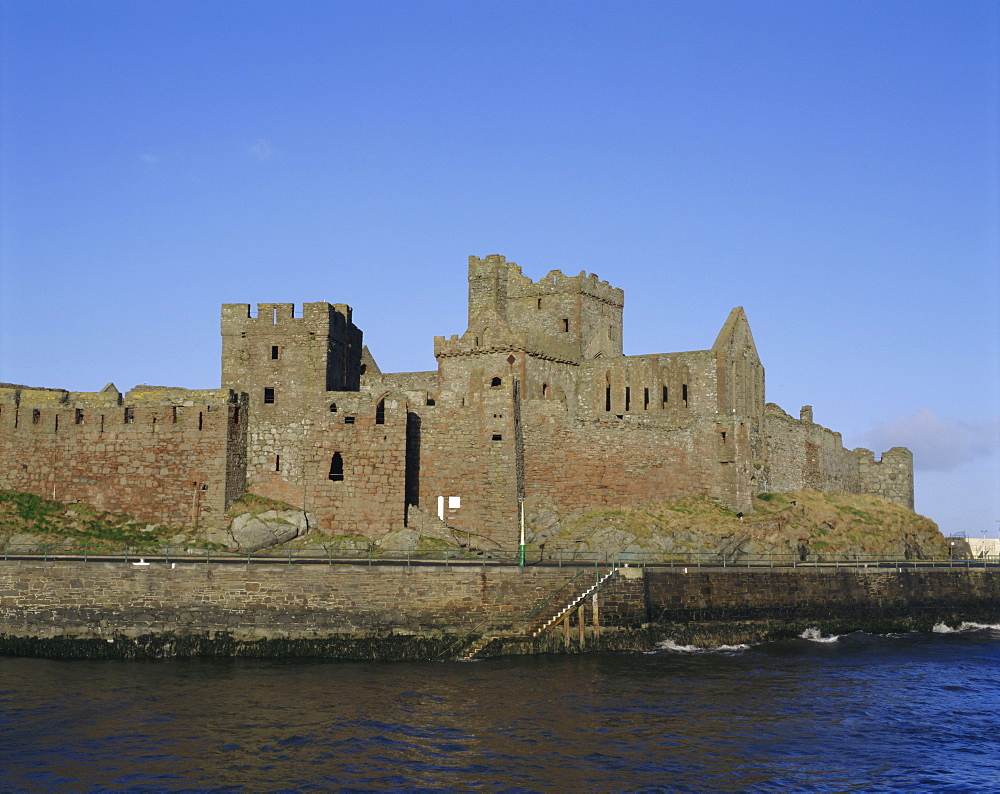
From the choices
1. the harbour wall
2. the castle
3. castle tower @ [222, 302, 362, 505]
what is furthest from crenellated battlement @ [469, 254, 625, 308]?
the harbour wall

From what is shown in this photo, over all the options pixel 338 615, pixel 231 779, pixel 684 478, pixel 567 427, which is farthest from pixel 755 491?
pixel 231 779

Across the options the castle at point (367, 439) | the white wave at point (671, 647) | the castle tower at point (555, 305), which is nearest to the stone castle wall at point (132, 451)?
the castle at point (367, 439)

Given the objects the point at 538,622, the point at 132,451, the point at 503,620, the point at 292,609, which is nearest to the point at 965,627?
the point at 538,622

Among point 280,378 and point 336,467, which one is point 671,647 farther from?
point 280,378

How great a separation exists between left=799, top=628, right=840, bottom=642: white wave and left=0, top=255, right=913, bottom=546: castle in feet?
40.5

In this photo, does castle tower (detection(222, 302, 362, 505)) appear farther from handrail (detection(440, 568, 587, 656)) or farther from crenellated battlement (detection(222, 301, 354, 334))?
handrail (detection(440, 568, 587, 656))

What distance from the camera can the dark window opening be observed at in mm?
58031

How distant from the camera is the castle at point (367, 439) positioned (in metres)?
57.1

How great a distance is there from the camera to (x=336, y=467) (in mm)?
58406

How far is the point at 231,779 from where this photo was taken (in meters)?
27.8

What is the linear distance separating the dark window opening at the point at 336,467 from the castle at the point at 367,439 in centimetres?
8

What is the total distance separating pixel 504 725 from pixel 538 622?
10.2 meters

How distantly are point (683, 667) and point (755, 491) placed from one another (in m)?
26.2

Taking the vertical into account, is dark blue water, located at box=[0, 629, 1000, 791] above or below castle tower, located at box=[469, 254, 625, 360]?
below
